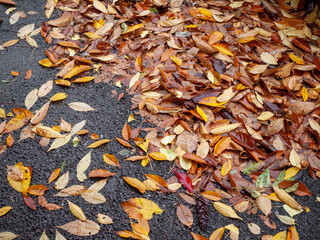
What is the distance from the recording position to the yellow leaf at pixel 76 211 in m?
1.23

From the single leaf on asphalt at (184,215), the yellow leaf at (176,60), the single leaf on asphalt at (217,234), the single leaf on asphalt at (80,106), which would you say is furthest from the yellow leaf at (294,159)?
the single leaf on asphalt at (80,106)

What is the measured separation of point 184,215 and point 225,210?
227 mm

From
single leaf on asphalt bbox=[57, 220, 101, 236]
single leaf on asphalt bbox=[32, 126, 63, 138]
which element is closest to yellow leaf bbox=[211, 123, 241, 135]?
single leaf on asphalt bbox=[57, 220, 101, 236]

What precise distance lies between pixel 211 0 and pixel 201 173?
1669 millimetres

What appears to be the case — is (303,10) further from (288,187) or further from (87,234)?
(87,234)

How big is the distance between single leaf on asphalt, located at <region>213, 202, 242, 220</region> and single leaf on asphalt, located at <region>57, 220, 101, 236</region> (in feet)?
2.09

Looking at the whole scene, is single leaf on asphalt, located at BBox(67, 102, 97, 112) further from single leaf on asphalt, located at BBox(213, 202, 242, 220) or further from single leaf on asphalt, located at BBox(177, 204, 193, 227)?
single leaf on asphalt, located at BBox(213, 202, 242, 220)

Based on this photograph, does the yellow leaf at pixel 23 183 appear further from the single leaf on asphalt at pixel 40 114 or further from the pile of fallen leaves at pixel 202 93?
the single leaf on asphalt at pixel 40 114

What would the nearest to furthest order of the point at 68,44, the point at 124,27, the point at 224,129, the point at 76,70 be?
1. the point at 224,129
2. the point at 76,70
3. the point at 68,44
4. the point at 124,27

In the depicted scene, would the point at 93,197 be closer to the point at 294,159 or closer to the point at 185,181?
the point at 185,181

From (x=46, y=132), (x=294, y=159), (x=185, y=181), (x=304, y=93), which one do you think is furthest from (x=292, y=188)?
(x=46, y=132)

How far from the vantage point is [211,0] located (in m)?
2.21

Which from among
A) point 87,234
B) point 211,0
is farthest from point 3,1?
point 87,234

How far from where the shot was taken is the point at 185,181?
1.35 m
